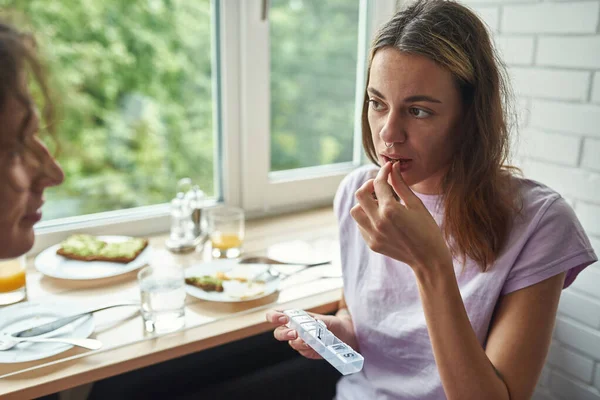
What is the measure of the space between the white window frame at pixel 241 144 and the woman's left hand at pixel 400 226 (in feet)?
2.59

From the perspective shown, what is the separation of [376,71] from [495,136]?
229 millimetres

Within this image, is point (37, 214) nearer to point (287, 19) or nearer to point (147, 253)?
point (147, 253)

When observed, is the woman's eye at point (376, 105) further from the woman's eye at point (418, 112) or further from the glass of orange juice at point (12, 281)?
the glass of orange juice at point (12, 281)

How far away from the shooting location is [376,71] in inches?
35.6

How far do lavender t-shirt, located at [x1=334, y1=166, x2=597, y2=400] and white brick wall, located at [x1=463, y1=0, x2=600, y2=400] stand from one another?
1.08ft

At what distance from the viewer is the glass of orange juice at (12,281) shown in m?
1.06

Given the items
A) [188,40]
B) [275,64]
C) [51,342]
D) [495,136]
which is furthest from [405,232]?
[188,40]

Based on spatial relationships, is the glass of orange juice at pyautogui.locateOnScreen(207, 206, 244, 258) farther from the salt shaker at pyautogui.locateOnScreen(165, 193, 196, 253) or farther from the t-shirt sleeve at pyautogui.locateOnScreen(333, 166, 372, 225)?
the t-shirt sleeve at pyautogui.locateOnScreen(333, 166, 372, 225)

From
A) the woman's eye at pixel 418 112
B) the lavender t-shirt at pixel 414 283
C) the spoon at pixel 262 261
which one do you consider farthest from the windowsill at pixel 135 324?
the woman's eye at pixel 418 112

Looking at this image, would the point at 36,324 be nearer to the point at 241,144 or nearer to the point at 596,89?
the point at 241,144

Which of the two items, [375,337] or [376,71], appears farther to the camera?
[375,337]

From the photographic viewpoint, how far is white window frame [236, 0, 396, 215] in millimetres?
1520

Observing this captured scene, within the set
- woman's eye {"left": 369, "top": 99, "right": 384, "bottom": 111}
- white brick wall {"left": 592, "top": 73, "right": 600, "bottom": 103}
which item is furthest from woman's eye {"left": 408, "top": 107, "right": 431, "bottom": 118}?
white brick wall {"left": 592, "top": 73, "right": 600, "bottom": 103}

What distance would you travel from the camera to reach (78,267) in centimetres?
123
